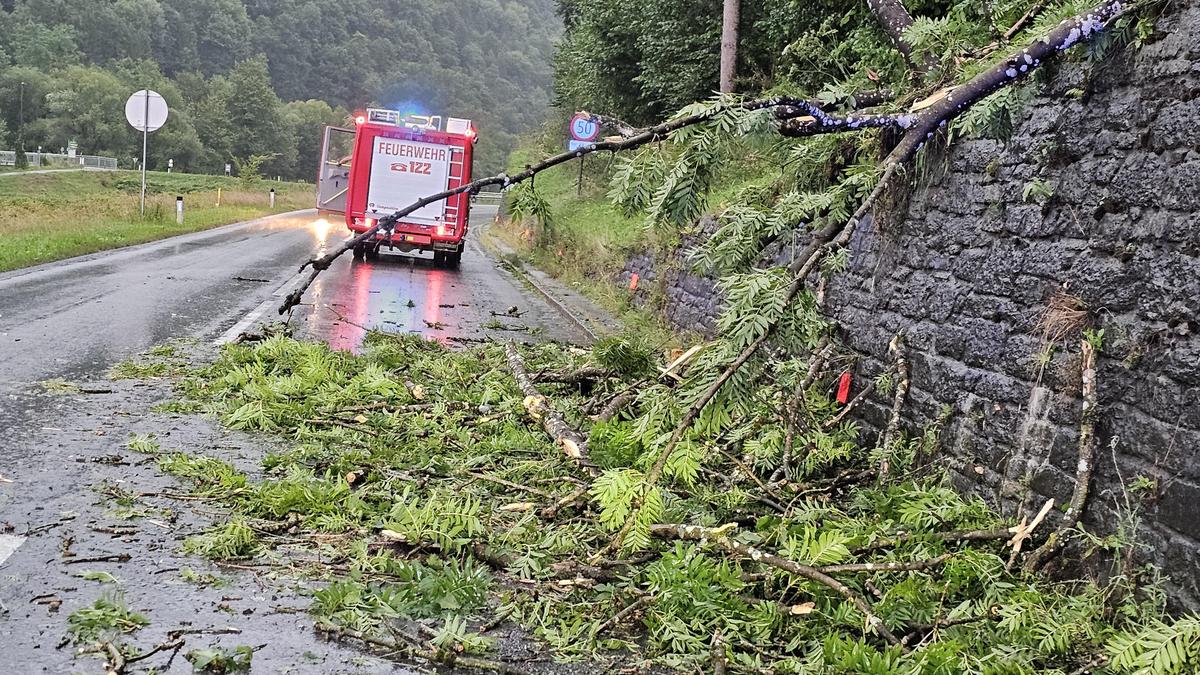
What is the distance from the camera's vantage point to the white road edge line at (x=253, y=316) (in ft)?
33.2

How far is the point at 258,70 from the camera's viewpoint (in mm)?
114312

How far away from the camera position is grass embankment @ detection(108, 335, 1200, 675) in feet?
11.9

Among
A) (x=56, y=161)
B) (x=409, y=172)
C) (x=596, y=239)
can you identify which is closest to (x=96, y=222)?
(x=409, y=172)

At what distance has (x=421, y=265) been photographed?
74.3ft

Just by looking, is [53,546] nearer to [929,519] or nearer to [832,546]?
[832,546]

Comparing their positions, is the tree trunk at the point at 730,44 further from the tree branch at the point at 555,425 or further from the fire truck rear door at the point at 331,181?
the fire truck rear door at the point at 331,181

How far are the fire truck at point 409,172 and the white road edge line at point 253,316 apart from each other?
5.29 metres

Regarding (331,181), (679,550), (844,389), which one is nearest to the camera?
(679,550)

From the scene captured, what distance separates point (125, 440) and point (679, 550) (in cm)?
376

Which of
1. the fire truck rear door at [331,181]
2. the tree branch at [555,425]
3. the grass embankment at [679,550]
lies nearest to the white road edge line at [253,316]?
the tree branch at [555,425]

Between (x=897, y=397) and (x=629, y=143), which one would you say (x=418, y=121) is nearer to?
(x=629, y=143)

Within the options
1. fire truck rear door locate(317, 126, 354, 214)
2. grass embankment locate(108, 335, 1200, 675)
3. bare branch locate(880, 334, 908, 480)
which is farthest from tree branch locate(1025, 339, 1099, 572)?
fire truck rear door locate(317, 126, 354, 214)

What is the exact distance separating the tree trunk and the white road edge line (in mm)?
6817

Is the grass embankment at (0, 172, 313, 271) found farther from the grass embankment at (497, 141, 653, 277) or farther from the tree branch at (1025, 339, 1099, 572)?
the tree branch at (1025, 339, 1099, 572)
